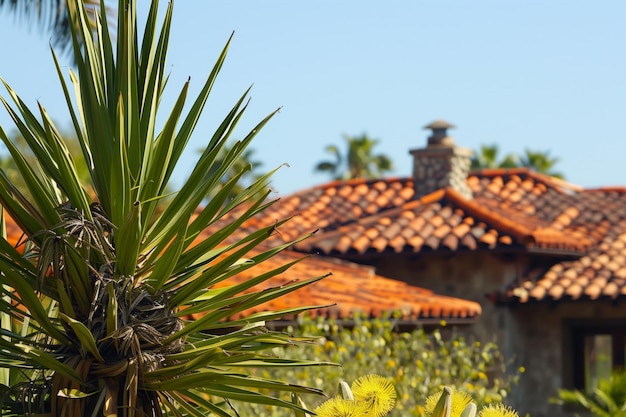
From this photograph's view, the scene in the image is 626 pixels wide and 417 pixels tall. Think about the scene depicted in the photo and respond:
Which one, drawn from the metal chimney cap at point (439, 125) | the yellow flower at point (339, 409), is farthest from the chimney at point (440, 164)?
the yellow flower at point (339, 409)

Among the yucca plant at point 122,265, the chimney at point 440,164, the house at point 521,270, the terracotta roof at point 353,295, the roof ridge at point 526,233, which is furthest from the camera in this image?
the chimney at point 440,164

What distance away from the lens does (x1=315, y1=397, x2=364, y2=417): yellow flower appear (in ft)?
12.3

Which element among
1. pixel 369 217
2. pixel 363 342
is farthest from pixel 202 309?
pixel 369 217

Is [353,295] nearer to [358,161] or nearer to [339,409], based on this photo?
[339,409]

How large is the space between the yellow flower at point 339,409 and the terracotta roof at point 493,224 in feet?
40.5

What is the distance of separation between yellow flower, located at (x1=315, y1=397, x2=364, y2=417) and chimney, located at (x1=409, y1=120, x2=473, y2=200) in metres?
16.5

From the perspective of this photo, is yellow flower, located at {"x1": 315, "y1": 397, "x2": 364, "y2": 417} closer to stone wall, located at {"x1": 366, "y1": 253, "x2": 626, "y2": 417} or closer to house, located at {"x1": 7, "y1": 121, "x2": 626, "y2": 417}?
house, located at {"x1": 7, "y1": 121, "x2": 626, "y2": 417}

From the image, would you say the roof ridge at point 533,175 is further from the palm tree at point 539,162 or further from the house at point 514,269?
the palm tree at point 539,162

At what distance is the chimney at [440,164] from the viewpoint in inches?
800

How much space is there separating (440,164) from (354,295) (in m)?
7.42

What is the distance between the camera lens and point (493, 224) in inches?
693

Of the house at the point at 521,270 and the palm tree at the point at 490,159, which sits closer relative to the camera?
the house at the point at 521,270

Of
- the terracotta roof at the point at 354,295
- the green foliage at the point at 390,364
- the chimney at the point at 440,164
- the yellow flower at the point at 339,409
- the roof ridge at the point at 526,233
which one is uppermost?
the chimney at the point at 440,164

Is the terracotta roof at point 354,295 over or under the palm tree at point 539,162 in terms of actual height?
under
